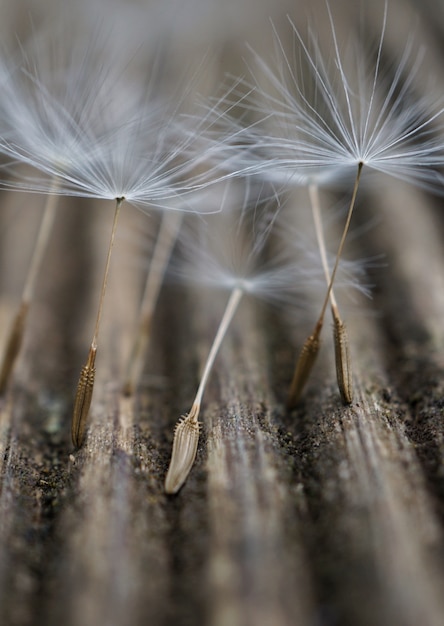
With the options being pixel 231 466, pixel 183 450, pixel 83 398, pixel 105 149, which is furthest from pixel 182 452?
pixel 105 149

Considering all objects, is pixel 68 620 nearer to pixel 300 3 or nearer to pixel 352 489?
pixel 352 489

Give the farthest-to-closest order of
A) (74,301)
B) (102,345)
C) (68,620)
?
1. (74,301)
2. (102,345)
3. (68,620)

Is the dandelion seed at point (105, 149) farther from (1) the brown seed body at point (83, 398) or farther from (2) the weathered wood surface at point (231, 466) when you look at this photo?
(2) the weathered wood surface at point (231, 466)

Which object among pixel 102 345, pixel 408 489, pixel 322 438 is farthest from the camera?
pixel 102 345

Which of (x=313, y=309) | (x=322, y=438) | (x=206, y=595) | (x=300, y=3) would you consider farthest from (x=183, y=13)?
(x=206, y=595)

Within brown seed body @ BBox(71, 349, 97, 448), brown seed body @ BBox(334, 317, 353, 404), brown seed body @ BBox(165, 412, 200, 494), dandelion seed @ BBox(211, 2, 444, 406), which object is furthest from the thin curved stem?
brown seed body @ BBox(334, 317, 353, 404)

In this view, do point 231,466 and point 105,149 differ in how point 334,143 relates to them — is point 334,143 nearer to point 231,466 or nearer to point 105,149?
point 105,149

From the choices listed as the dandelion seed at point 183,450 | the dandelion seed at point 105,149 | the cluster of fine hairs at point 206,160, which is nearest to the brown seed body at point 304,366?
the cluster of fine hairs at point 206,160
